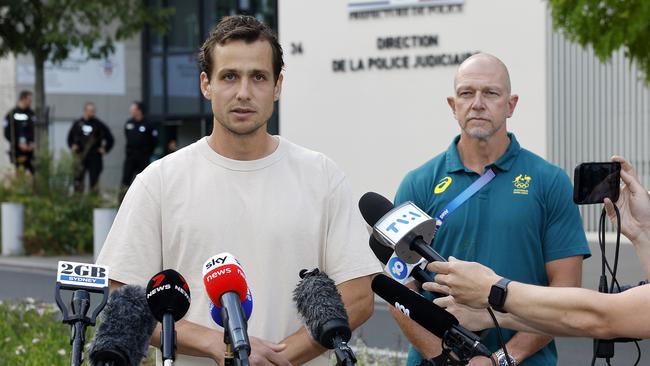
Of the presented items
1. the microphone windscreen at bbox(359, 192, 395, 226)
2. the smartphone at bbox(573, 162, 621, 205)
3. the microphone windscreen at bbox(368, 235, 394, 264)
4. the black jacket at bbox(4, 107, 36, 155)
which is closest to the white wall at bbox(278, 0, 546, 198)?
the black jacket at bbox(4, 107, 36, 155)

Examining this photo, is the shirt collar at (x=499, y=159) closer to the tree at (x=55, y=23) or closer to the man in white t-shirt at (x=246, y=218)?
the man in white t-shirt at (x=246, y=218)

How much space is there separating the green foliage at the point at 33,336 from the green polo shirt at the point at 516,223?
3.69 m

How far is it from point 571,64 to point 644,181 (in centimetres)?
248

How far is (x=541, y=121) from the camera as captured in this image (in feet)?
66.5

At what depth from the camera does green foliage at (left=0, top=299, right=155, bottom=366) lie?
7.74 meters

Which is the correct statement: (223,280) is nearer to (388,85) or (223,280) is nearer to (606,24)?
(606,24)

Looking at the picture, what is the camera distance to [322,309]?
9.72 ft

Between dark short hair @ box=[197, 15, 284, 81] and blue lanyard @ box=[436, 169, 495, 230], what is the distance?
38.5 inches

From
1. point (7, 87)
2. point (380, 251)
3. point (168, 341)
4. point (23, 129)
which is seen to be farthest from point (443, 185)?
point (7, 87)

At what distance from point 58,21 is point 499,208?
53.9 feet

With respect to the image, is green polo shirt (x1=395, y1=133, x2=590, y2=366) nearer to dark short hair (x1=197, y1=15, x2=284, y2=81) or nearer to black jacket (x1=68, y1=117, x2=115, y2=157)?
dark short hair (x1=197, y1=15, x2=284, y2=81)

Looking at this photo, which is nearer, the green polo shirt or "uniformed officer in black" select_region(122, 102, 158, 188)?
the green polo shirt

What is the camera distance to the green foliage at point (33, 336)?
25.4 feet

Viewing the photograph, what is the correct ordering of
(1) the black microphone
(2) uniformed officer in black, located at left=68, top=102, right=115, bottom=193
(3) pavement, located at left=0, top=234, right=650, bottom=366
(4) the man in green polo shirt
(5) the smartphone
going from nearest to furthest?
(1) the black microphone → (5) the smartphone → (4) the man in green polo shirt → (3) pavement, located at left=0, top=234, right=650, bottom=366 → (2) uniformed officer in black, located at left=68, top=102, right=115, bottom=193
